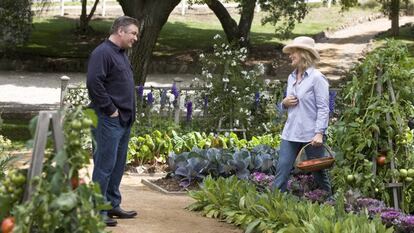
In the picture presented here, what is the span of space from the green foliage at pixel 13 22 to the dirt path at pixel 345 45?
908 cm

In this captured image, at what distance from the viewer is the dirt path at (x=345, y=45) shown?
29484mm

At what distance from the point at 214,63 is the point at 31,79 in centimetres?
1432

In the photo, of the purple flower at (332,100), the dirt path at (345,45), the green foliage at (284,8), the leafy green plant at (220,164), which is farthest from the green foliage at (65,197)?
the green foliage at (284,8)

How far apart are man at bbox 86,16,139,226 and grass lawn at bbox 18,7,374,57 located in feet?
75.6

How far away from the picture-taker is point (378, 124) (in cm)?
745

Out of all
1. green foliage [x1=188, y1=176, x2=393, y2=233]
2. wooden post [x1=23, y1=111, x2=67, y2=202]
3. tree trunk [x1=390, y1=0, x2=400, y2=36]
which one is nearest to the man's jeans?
green foliage [x1=188, y1=176, x2=393, y2=233]

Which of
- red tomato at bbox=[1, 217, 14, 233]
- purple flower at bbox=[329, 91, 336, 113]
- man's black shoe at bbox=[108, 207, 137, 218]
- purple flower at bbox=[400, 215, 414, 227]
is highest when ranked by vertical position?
red tomato at bbox=[1, 217, 14, 233]

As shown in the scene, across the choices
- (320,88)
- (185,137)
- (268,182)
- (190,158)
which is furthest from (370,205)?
(185,137)

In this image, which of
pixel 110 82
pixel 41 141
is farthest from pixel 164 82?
pixel 41 141

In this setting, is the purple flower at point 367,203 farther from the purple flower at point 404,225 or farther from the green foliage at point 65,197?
the green foliage at point 65,197

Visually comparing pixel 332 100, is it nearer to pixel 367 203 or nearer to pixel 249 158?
pixel 249 158

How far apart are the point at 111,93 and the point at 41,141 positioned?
3077mm

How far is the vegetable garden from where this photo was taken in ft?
13.4

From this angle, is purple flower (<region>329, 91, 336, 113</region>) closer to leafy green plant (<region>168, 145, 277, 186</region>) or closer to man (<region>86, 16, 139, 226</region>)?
leafy green plant (<region>168, 145, 277, 186</region>)
